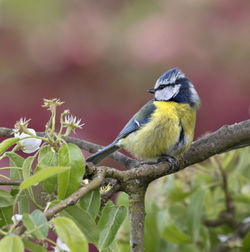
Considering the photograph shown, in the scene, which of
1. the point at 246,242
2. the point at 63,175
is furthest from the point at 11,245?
the point at 246,242

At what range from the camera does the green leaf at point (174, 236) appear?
107cm

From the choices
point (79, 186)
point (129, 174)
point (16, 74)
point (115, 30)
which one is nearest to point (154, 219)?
point (129, 174)

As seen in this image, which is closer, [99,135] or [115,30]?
[99,135]

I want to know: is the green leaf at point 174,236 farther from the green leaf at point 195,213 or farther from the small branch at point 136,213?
the small branch at point 136,213

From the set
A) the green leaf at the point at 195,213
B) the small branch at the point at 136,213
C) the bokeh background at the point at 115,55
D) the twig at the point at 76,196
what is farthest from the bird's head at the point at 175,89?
the twig at the point at 76,196

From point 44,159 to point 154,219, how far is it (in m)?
0.56

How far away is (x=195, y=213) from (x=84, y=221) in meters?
0.51

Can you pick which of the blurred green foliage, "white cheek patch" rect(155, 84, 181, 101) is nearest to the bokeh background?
"white cheek patch" rect(155, 84, 181, 101)

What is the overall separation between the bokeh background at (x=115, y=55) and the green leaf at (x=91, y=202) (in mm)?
1330

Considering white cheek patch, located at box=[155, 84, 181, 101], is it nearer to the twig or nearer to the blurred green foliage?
the blurred green foliage

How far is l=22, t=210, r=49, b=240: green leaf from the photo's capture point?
56 cm

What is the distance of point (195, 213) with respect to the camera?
3.62 ft

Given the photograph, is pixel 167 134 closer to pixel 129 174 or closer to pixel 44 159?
pixel 129 174

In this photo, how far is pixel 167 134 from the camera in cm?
135
